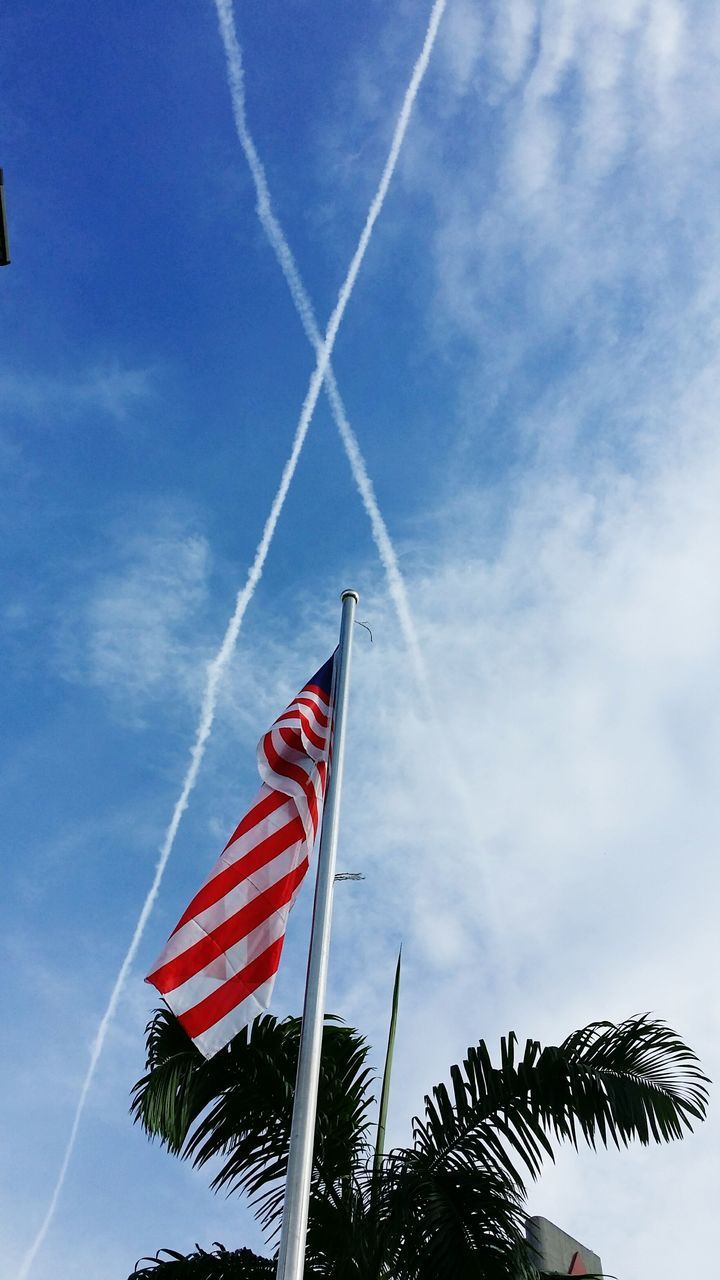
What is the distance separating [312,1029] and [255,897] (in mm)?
1423

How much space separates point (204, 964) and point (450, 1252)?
2.81 m

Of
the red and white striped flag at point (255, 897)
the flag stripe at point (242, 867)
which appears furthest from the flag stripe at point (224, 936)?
the flag stripe at point (242, 867)

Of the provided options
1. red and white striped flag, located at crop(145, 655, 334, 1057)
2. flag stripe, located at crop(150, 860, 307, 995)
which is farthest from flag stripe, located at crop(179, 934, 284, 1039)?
flag stripe, located at crop(150, 860, 307, 995)

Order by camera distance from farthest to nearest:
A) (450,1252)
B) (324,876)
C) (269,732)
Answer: (269,732) → (324,876) → (450,1252)

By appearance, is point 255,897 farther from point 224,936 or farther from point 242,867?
point 224,936

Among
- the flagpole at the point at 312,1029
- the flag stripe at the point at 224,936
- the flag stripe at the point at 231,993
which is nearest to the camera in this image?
the flagpole at the point at 312,1029

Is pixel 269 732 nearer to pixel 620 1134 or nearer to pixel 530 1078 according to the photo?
pixel 530 1078

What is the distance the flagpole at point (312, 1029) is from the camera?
22.4 feet

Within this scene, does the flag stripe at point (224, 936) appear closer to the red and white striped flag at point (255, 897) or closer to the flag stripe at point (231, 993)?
the red and white striped flag at point (255, 897)

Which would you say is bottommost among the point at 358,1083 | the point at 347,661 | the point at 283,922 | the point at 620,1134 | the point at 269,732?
the point at 620,1134

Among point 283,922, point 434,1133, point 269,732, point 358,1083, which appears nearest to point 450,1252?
point 434,1133

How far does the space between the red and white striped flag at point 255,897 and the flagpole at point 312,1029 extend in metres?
0.45

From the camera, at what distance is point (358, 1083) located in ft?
32.3

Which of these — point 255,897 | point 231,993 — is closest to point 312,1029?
point 231,993
